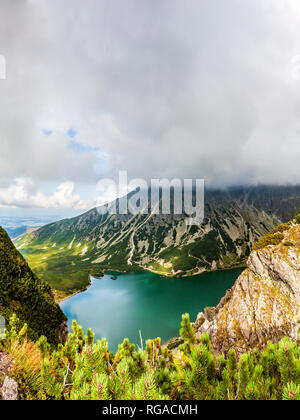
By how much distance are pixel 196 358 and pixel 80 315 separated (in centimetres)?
8204

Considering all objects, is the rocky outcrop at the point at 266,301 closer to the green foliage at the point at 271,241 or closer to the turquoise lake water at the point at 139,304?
the green foliage at the point at 271,241

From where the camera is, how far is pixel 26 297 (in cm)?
1817

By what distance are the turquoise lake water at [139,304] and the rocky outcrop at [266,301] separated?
2892cm

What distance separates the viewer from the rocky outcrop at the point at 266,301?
24.6m

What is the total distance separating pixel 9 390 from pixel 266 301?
33.8 m

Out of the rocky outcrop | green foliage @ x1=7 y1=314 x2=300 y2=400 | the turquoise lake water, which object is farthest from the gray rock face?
the turquoise lake water

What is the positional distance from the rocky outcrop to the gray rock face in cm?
3029

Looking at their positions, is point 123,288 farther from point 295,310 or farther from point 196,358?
point 196,358

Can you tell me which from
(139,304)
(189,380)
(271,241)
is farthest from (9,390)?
(139,304)

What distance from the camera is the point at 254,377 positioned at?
10.4 feet

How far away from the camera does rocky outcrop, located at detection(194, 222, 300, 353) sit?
24609mm

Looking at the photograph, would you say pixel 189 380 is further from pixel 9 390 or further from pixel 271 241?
pixel 271 241

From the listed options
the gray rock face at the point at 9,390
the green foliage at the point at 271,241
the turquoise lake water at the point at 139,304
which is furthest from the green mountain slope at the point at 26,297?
the turquoise lake water at the point at 139,304
